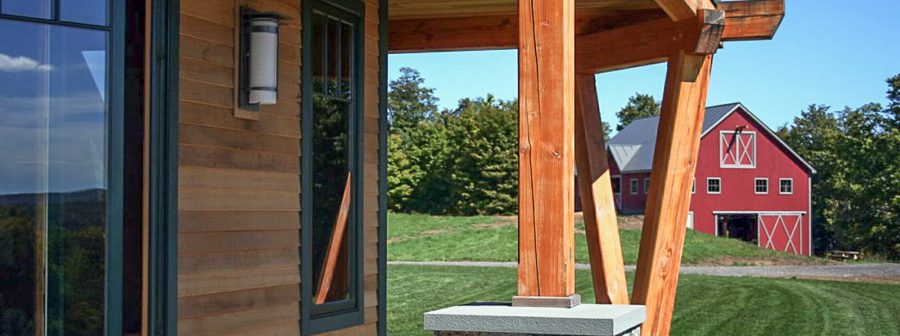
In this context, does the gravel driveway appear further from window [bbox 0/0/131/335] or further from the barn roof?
window [bbox 0/0/131/335]

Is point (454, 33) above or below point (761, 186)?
above

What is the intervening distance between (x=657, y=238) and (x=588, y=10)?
1.79 metres

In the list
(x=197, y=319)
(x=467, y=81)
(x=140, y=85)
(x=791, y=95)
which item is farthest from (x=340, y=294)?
(x=791, y=95)

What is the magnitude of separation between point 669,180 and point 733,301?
10838 millimetres

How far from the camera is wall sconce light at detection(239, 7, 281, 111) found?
525 centimetres

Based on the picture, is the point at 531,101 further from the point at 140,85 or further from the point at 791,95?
the point at 791,95

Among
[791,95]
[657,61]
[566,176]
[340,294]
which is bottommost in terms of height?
[340,294]

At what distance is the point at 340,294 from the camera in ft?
20.5

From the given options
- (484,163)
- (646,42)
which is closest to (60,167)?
(646,42)

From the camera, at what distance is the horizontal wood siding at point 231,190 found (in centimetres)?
493

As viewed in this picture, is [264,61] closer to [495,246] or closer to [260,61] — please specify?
[260,61]

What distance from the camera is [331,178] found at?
6137 millimetres

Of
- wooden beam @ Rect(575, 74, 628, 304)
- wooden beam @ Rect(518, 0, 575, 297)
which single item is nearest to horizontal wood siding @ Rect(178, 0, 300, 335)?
wooden beam @ Rect(518, 0, 575, 297)

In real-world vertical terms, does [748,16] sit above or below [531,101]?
above
